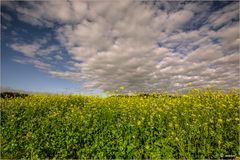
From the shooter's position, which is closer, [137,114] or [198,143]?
[198,143]

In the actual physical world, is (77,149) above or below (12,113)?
below

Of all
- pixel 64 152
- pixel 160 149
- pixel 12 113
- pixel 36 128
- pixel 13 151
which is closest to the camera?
pixel 160 149

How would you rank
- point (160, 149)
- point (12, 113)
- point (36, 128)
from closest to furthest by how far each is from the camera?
1. point (160, 149)
2. point (36, 128)
3. point (12, 113)

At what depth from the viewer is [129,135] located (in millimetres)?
6441

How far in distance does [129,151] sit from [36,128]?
11.7ft

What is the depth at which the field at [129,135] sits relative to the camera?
19.7 feet

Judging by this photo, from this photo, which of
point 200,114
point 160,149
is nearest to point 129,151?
point 160,149

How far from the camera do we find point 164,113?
23.7ft

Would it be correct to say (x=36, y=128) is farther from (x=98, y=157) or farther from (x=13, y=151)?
(x=98, y=157)

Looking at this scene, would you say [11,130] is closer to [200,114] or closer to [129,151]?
[129,151]

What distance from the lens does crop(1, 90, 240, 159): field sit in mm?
5992

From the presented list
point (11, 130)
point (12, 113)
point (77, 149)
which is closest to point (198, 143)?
point (77, 149)

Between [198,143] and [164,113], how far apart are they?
1.48 metres

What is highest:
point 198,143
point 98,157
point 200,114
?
point 200,114
